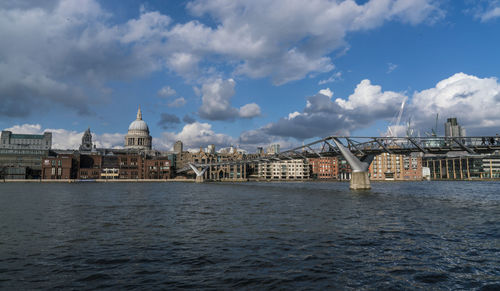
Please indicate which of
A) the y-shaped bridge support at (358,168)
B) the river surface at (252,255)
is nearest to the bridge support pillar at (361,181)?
the y-shaped bridge support at (358,168)

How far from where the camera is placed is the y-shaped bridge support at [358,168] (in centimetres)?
8032

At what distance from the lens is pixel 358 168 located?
266 ft

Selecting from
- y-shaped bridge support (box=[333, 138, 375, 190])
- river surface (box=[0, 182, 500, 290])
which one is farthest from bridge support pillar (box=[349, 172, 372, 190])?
river surface (box=[0, 182, 500, 290])

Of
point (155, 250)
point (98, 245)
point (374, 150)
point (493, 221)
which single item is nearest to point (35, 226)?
point (98, 245)

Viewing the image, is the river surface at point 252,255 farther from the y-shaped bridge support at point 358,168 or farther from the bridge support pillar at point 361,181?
the bridge support pillar at point 361,181

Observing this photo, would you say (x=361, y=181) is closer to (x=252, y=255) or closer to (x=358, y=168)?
(x=358, y=168)

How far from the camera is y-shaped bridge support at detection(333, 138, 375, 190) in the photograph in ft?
264

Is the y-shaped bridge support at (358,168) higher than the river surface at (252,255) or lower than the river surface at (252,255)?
higher

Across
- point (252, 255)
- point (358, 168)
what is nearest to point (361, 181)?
point (358, 168)

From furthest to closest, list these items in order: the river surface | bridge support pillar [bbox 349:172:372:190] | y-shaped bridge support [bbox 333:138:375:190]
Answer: bridge support pillar [bbox 349:172:372:190] → y-shaped bridge support [bbox 333:138:375:190] → the river surface

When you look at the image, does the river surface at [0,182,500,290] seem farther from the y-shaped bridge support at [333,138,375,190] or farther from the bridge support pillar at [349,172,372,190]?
the bridge support pillar at [349,172,372,190]

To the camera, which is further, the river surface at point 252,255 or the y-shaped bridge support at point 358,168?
the y-shaped bridge support at point 358,168

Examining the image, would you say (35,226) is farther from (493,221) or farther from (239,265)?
(493,221)

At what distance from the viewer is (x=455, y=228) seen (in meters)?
25.3
